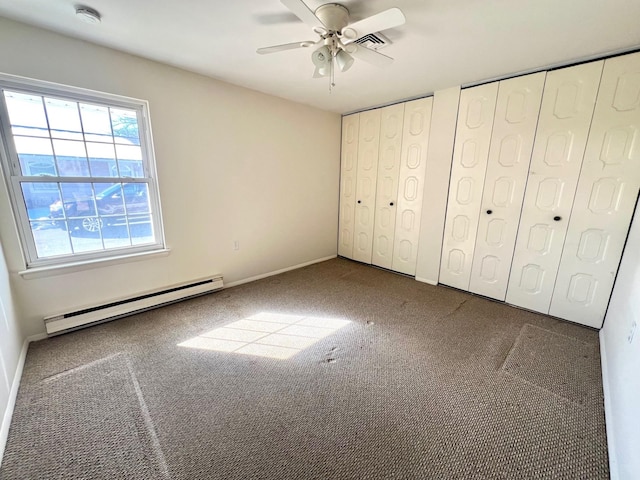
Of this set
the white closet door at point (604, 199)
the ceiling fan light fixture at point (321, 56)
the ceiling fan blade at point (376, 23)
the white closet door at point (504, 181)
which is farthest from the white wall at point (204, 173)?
the white closet door at point (604, 199)

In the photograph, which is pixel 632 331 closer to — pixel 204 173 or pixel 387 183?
pixel 387 183

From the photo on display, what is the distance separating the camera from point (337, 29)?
5.31 ft

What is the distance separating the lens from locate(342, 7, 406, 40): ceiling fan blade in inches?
52.1

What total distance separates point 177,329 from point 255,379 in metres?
1.00

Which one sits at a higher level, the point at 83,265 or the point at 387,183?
the point at 387,183

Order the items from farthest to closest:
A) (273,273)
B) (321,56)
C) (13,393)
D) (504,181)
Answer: (273,273), (504,181), (321,56), (13,393)

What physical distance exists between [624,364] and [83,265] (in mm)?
3812

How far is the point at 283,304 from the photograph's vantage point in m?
2.75

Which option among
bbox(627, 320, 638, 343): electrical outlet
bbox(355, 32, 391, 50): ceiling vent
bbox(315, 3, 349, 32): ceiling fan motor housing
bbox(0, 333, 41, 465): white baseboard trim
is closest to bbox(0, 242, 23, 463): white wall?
bbox(0, 333, 41, 465): white baseboard trim

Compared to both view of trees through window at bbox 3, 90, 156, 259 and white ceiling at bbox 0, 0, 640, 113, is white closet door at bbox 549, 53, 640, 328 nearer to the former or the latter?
white ceiling at bbox 0, 0, 640, 113

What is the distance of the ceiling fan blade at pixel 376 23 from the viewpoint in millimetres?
1322

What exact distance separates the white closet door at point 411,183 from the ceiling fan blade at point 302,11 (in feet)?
6.65

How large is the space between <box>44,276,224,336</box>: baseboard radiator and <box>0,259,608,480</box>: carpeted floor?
0.09 m

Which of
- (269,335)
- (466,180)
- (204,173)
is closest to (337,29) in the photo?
(204,173)
